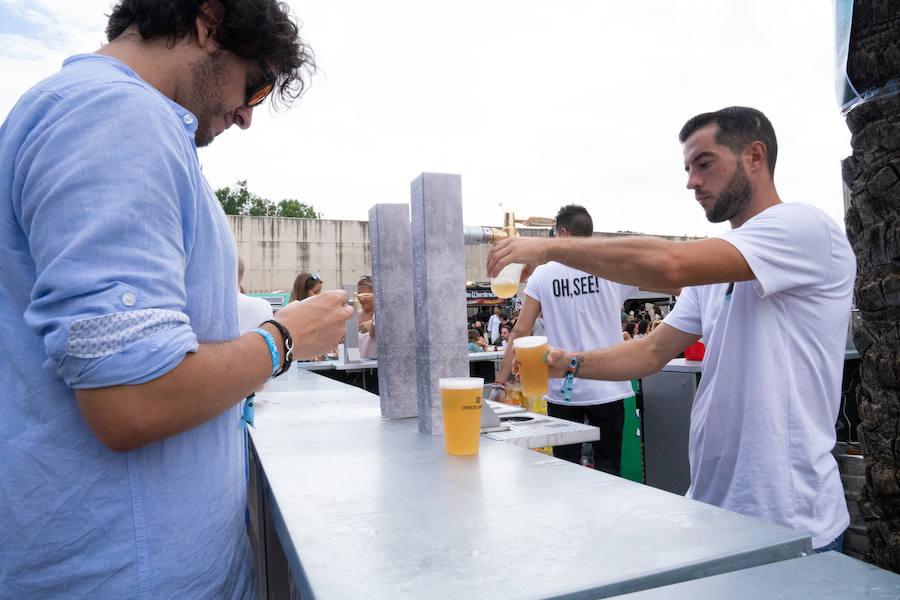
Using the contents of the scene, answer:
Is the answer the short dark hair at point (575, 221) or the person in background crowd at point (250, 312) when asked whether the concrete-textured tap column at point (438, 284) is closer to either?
the person in background crowd at point (250, 312)

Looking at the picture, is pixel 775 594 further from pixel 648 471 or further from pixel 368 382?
pixel 368 382

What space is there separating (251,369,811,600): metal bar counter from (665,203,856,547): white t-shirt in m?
0.70

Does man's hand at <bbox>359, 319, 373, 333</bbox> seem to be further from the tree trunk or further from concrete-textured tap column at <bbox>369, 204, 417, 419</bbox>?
the tree trunk

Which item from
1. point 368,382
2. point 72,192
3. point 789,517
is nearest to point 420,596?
point 72,192

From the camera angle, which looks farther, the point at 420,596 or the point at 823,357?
the point at 823,357

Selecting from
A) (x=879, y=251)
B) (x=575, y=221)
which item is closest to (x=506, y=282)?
(x=879, y=251)

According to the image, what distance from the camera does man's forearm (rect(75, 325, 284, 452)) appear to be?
744 millimetres

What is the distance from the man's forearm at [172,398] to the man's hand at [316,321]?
0.22m

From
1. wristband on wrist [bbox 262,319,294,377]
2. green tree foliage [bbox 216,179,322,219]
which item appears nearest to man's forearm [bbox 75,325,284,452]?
wristband on wrist [bbox 262,319,294,377]

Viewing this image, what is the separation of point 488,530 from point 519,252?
3.22 ft

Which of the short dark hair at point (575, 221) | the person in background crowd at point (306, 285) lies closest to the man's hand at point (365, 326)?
the person in background crowd at point (306, 285)

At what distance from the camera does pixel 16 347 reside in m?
0.83

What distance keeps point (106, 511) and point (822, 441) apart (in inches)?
67.5

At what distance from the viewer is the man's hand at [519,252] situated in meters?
1.67
